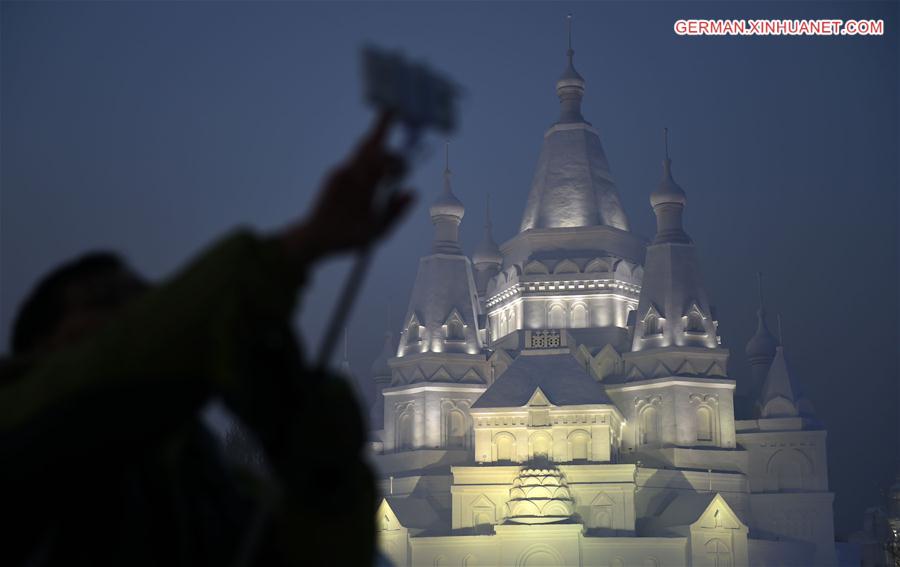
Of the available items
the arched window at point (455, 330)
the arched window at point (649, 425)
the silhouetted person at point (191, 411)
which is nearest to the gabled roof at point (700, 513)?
the arched window at point (649, 425)

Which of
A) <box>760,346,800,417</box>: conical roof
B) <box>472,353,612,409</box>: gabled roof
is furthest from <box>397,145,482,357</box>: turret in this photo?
<box>760,346,800,417</box>: conical roof

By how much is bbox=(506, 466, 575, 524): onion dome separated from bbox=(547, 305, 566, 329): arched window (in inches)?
384

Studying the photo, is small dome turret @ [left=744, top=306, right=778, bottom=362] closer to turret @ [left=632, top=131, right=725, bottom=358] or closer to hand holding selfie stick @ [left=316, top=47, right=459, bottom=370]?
turret @ [left=632, top=131, right=725, bottom=358]

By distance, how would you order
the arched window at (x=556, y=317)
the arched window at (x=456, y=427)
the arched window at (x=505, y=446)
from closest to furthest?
1. the arched window at (x=505, y=446)
2. the arched window at (x=456, y=427)
3. the arched window at (x=556, y=317)

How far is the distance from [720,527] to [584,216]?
1456cm

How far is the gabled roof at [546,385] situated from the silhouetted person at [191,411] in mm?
42775

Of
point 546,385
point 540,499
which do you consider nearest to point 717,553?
point 540,499

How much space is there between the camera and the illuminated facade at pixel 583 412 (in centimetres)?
4231

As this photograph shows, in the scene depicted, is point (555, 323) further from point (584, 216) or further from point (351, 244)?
point (351, 244)

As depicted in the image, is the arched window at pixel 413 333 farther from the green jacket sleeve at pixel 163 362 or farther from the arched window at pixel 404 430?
Result: the green jacket sleeve at pixel 163 362

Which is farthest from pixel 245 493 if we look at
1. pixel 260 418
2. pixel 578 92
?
pixel 578 92

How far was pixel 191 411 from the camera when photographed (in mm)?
1715

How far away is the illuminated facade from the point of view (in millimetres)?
42312

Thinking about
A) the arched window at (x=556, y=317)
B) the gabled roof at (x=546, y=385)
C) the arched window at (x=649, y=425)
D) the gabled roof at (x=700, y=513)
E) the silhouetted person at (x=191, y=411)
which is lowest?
the silhouetted person at (x=191, y=411)
